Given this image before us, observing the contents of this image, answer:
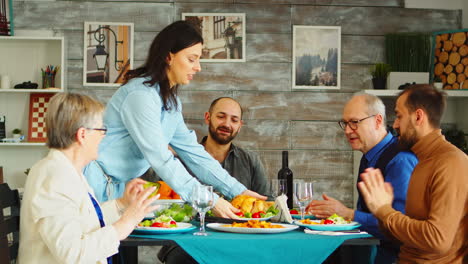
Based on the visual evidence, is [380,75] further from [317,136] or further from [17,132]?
[17,132]

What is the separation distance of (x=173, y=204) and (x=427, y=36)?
300cm

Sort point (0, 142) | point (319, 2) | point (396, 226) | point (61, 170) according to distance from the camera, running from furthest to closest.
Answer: point (319, 2)
point (0, 142)
point (396, 226)
point (61, 170)

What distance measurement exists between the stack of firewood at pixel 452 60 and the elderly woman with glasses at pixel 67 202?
136 inches

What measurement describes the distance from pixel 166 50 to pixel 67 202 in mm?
1173

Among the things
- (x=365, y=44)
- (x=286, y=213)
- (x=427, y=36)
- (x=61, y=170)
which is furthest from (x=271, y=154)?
(x=61, y=170)

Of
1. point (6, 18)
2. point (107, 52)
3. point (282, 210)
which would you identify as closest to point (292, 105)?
point (107, 52)

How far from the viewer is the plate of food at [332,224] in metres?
2.40

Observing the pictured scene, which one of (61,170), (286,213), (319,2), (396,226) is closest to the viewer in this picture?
(61,170)

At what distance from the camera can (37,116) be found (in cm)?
473

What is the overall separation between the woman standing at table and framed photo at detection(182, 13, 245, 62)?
75.9 inches

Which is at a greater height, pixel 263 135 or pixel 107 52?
pixel 107 52

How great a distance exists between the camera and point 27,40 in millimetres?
4703

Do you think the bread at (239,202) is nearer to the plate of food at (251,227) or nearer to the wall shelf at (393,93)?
the plate of food at (251,227)

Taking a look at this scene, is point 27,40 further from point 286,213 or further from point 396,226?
point 396,226
